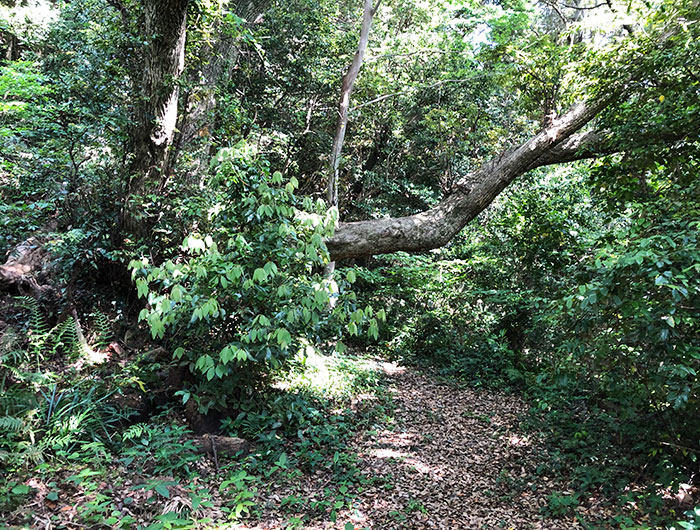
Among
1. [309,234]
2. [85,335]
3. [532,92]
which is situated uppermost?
[532,92]

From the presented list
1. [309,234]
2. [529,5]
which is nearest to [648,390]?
[309,234]

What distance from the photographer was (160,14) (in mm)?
4500

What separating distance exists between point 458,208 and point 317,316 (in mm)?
3435

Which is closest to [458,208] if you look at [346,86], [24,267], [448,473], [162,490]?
[346,86]

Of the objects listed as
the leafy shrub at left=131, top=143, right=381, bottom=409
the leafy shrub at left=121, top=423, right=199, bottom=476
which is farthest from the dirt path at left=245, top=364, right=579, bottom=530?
the leafy shrub at left=131, top=143, right=381, bottom=409

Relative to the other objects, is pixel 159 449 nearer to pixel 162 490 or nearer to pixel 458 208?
pixel 162 490

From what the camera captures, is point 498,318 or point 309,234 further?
point 498,318

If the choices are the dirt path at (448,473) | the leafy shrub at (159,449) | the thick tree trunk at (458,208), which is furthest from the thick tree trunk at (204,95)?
the dirt path at (448,473)

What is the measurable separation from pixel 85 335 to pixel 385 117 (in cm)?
832

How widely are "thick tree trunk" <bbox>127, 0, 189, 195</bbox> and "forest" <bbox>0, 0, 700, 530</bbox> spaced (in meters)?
0.02

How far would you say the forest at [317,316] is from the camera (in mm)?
2998

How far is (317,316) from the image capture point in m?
3.58

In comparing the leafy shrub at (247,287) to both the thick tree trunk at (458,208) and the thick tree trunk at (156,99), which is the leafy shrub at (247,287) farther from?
the thick tree trunk at (458,208)

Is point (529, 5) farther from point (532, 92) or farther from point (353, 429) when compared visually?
point (353, 429)
